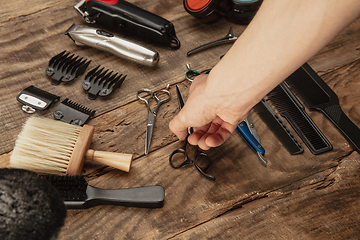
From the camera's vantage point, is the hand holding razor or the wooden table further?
the hand holding razor

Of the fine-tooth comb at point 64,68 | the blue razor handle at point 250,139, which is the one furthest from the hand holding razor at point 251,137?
the fine-tooth comb at point 64,68

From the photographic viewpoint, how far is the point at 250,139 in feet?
2.74

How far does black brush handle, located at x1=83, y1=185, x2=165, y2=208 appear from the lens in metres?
0.67

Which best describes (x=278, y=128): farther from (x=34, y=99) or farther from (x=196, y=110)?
(x=34, y=99)

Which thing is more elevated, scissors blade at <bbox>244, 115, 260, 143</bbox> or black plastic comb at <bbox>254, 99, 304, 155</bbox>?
black plastic comb at <bbox>254, 99, 304, 155</bbox>

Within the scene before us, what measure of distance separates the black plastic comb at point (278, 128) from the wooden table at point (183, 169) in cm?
2

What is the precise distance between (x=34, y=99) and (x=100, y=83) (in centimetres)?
21

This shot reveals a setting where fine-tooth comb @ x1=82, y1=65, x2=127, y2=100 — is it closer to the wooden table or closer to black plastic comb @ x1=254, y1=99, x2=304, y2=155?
the wooden table

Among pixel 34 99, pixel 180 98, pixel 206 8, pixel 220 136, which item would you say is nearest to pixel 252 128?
pixel 220 136

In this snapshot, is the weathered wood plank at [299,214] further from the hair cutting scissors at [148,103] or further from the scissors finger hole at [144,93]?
the scissors finger hole at [144,93]

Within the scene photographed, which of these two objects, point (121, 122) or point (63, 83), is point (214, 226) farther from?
point (63, 83)

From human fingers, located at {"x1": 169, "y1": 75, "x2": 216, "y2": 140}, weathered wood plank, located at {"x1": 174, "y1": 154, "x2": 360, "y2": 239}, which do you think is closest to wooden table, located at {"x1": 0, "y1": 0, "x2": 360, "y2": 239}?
weathered wood plank, located at {"x1": 174, "y1": 154, "x2": 360, "y2": 239}

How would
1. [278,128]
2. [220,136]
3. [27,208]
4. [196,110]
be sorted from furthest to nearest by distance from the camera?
[278,128]
[220,136]
[196,110]
[27,208]

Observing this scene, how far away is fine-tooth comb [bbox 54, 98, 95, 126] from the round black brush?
1.05 ft
